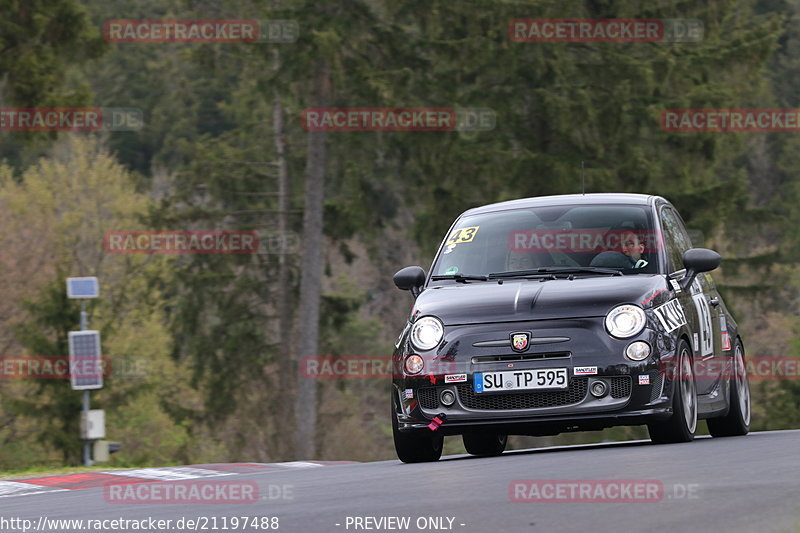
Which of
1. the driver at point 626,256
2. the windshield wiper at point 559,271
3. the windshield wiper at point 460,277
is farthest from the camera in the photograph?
the windshield wiper at point 460,277

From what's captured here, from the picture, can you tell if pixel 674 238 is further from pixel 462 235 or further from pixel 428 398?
pixel 428 398

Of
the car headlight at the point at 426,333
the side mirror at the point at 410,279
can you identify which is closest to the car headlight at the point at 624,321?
the car headlight at the point at 426,333

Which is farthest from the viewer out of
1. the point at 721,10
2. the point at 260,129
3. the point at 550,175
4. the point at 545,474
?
the point at 260,129

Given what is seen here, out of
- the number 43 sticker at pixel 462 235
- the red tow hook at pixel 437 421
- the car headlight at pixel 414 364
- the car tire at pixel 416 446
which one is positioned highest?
the number 43 sticker at pixel 462 235

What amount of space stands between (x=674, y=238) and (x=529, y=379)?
2591mm

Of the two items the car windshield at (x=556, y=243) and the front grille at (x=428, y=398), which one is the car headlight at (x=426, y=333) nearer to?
the front grille at (x=428, y=398)

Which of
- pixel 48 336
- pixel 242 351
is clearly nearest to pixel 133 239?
pixel 242 351

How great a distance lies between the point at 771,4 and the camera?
7000 centimetres

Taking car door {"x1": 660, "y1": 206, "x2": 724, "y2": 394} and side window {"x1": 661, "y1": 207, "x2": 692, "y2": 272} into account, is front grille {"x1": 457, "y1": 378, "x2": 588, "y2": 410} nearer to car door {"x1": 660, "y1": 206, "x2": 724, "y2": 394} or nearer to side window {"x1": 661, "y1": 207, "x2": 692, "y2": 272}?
car door {"x1": 660, "y1": 206, "x2": 724, "y2": 394}

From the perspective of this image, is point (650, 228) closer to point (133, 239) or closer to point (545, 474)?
point (545, 474)

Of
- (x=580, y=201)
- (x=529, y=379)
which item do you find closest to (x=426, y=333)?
(x=529, y=379)

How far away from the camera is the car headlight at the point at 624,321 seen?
1062 cm

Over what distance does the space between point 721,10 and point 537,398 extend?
28.1 m

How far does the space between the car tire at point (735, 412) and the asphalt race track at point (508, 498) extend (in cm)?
177
